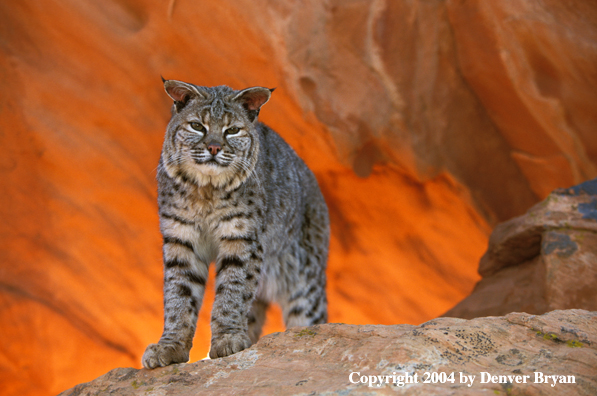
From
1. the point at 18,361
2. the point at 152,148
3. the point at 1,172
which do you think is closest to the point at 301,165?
the point at 152,148

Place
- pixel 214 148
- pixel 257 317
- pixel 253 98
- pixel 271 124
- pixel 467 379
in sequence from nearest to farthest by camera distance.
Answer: pixel 467 379 < pixel 214 148 < pixel 253 98 < pixel 257 317 < pixel 271 124

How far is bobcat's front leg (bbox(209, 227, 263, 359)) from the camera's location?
344cm

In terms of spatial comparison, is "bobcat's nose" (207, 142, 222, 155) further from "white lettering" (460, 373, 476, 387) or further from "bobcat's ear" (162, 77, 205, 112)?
"white lettering" (460, 373, 476, 387)

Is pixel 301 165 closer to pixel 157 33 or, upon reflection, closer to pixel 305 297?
pixel 305 297

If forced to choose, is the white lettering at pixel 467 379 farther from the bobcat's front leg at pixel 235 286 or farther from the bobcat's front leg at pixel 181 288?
the bobcat's front leg at pixel 181 288

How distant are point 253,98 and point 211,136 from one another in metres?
0.52

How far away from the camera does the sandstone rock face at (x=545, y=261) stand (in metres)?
4.29

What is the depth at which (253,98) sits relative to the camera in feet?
13.1

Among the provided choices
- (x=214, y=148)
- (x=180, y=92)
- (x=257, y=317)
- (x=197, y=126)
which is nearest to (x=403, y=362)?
(x=214, y=148)

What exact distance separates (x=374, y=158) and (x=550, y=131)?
2.00 m

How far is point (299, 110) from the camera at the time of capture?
6.41 metres

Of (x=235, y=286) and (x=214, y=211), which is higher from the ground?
(x=214, y=211)

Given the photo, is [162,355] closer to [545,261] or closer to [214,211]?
[214,211]

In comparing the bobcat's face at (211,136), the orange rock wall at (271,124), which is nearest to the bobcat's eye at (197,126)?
the bobcat's face at (211,136)
